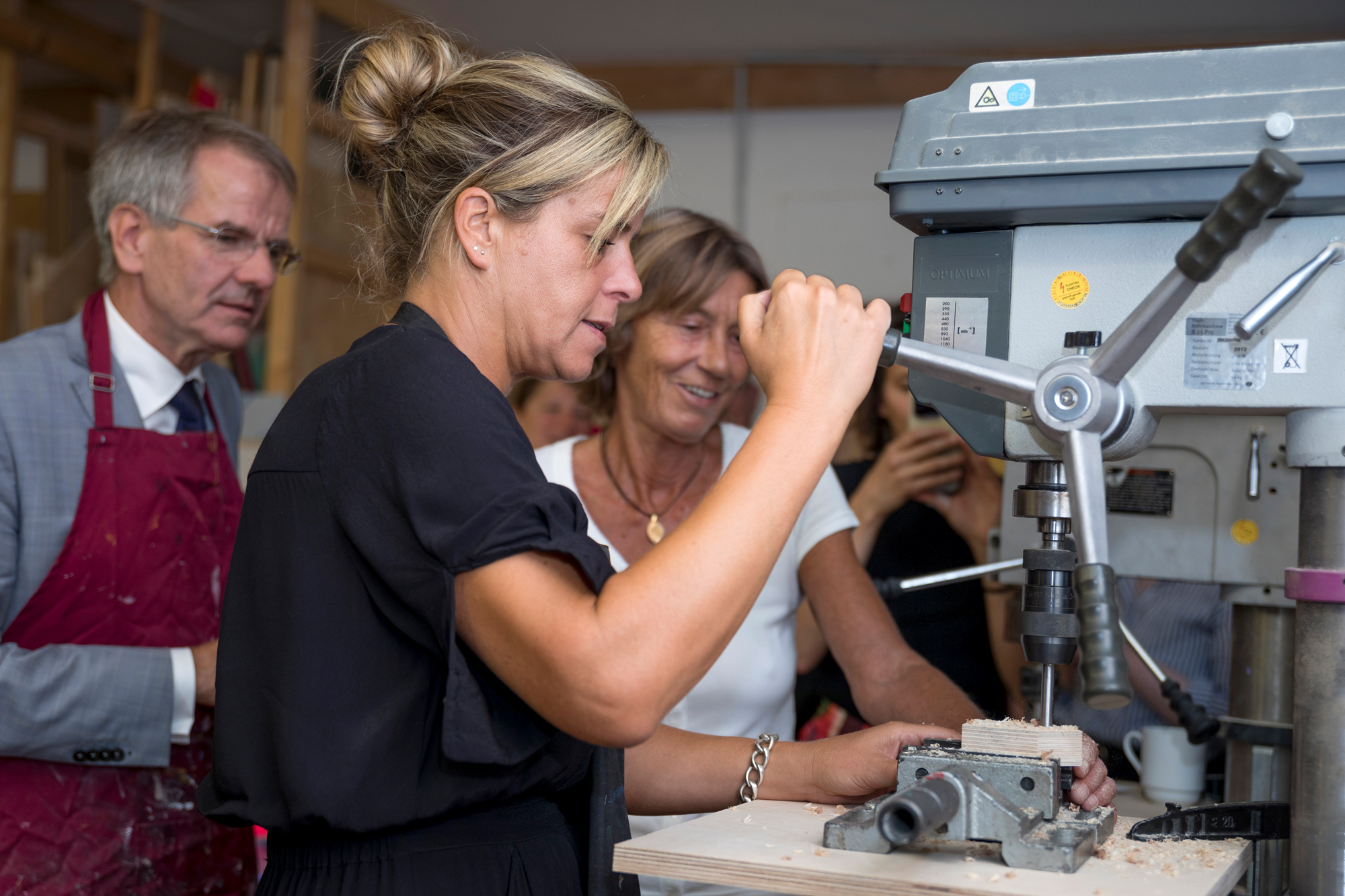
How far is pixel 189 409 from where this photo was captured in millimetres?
1617

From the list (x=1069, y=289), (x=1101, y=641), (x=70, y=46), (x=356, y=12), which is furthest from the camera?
(x=70, y=46)

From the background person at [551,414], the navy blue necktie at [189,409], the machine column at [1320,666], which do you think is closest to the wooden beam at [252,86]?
the background person at [551,414]

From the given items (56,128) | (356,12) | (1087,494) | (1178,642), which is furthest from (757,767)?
(56,128)

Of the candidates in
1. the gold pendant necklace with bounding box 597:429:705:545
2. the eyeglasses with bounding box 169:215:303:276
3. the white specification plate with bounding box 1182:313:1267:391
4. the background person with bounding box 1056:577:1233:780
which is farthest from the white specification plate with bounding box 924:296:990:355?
the background person with bounding box 1056:577:1233:780

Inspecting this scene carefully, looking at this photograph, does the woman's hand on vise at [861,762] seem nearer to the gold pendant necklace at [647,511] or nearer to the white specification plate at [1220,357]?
the white specification plate at [1220,357]

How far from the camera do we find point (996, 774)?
2.87 ft

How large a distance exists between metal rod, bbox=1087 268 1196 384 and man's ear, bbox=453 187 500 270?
0.48 m

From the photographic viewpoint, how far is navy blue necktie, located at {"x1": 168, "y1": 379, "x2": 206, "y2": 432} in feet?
5.25

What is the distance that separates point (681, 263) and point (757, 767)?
0.78m

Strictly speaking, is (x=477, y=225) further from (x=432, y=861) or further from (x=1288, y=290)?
(x=1288, y=290)

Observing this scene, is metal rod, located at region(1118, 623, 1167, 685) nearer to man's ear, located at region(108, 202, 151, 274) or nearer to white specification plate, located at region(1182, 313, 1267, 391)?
white specification plate, located at region(1182, 313, 1267, 391)

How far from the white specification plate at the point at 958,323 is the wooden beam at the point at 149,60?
8.69 ft

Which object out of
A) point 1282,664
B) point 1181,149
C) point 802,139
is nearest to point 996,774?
point 1181,149

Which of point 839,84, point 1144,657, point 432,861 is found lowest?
point 432,861
